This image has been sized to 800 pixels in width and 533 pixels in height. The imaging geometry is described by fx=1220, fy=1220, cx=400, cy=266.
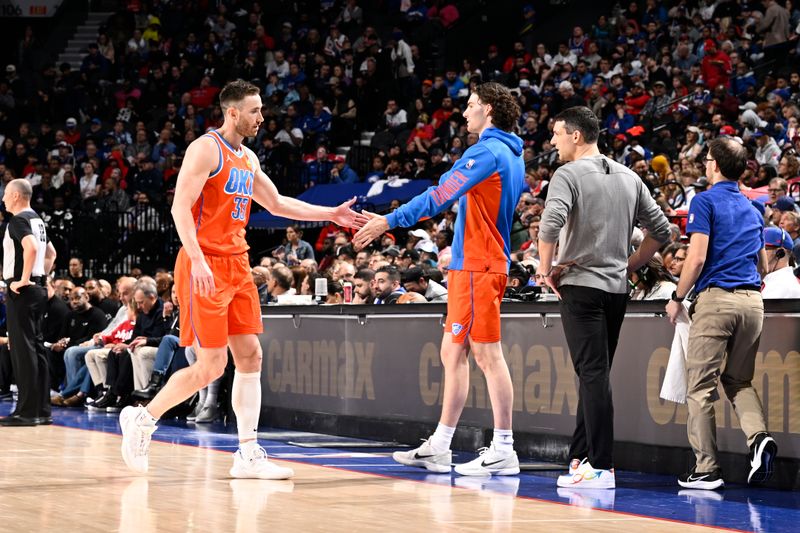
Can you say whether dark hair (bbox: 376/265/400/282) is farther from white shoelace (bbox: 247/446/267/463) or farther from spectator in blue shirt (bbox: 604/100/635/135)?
spectator in blue shirt (bbox: 604/100/635/135)

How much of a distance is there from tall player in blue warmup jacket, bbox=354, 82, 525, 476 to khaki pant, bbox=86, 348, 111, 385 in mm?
6599

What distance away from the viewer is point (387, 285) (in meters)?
10.8

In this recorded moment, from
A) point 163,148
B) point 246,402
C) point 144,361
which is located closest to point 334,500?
point 246,402

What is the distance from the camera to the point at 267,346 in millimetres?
11219

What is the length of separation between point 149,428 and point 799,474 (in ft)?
12.1

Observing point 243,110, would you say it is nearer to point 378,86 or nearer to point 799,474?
point 799,474

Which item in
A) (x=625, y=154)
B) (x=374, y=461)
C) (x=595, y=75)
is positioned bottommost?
(x=374, y=461)

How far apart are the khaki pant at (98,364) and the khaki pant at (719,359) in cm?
780

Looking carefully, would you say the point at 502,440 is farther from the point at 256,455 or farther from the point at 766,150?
the point at 766,150

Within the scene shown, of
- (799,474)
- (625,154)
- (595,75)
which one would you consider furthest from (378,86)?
(799,474)

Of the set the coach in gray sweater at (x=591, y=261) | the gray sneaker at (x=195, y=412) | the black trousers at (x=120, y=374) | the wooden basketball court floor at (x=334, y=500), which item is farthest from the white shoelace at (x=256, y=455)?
the black trousers at (x=120, y=374)

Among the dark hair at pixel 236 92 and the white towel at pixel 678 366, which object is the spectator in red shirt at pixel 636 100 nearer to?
the white towel at pixel 678 366

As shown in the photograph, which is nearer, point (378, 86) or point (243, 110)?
point (243, 110)

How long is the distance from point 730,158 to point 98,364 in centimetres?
819
